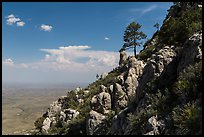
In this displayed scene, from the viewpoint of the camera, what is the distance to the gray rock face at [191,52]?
1399cm

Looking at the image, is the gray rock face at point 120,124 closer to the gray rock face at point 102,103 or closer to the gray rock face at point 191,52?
the gray rock face at point 191,52

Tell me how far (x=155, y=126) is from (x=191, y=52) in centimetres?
534

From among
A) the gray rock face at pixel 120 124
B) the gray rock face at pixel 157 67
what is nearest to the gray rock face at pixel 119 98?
the gray rock face at pixel 157 67

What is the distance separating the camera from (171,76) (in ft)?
54.1

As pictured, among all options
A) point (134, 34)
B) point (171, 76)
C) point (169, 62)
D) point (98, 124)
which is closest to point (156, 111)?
point (171, 76)

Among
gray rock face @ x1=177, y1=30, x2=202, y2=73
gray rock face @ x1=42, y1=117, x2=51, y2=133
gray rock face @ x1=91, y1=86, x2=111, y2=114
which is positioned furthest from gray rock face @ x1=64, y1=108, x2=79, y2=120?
gray rock face @ x1=177, y1=30, x2=202, y2=73

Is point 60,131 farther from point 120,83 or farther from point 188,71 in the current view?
point 188,71

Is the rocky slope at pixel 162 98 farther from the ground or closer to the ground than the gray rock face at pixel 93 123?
farther from the ground

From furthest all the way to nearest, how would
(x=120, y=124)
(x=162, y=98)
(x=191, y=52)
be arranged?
(x=120, y=124) < (x=191, y=52) < (x=162, y=98)

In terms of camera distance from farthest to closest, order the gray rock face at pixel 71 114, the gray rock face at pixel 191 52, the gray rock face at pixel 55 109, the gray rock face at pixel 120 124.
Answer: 1. the gray rock face at pixel 55 109
2. the gray rock face at pixel 71 114
3. the gray rock face at pixel 120 124
4. the gray rock face at pixel 191 52

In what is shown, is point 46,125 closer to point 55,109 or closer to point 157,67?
point 55,109

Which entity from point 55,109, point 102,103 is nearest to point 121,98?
point 102,103

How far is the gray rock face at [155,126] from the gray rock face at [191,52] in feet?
13.9

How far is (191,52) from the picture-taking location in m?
14.8
